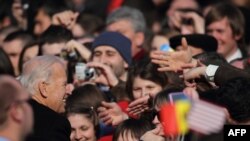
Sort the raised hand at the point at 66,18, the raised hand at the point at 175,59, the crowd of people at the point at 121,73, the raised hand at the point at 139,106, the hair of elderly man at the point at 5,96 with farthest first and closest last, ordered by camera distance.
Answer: the raised hand at the point at 66,18 → the raised hand at the point at 139,106 → the raised hand at the point at 175,59 → the crowd of people at the point at 121,73 → the hair of elderly man at the point at 5,96

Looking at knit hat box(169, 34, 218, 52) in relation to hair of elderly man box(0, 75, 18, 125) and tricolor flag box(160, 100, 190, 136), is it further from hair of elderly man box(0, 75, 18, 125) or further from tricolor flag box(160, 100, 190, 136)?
hair of elderly man box(0, 75, 18, 125)

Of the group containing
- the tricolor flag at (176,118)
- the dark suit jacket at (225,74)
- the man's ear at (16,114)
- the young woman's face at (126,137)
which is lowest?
the young woman's face at (126,137)

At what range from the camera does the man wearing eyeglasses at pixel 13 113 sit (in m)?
6.60

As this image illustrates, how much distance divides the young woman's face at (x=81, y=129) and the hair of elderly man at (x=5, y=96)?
375 cm

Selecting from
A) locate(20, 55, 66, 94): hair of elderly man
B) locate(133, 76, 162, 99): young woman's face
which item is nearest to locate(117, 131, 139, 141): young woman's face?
locate(20, 55, 66, 94): hair of elderly man

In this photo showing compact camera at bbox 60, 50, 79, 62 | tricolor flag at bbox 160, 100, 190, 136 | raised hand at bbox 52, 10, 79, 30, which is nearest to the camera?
tricolor flag at bbox 160, 100, 190, 136

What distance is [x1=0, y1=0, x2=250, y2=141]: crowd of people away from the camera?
7.41 metres

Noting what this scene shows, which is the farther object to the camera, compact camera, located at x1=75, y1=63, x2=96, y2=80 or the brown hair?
the brown hair

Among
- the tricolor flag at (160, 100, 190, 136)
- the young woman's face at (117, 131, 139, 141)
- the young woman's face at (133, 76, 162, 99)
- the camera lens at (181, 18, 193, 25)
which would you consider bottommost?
the camera lens at (181, 18, 193, 25)

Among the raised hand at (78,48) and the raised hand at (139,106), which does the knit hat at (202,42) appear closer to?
the raised hand at (139,106)

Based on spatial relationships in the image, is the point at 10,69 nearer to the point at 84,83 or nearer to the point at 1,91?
the point at 84,83

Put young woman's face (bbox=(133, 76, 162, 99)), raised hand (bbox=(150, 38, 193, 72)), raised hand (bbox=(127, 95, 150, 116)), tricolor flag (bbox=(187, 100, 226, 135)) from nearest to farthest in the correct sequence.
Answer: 1. tricolor flag (bbox=(187, 100, 226, 135))
2. raised hand (bbox=(150, 38, 193, 72))
3. raised hand (bbox=(127, 95, 150, 116))
4. young woman's face (bbox=(133, 76, 162, 99))

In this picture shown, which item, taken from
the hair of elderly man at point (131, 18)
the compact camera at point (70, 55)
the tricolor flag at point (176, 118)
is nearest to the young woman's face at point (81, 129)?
the compact camera at point (70, 55)

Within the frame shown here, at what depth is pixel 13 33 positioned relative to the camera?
1479 cm
